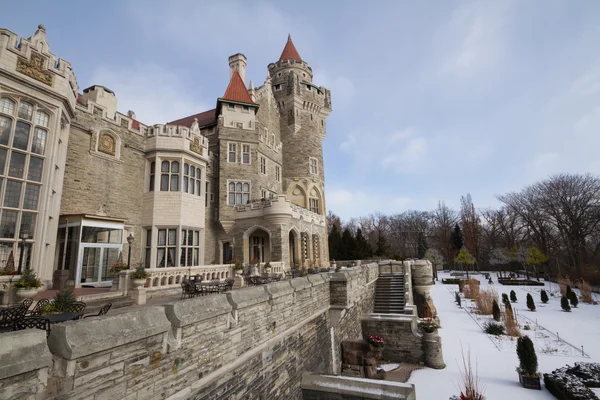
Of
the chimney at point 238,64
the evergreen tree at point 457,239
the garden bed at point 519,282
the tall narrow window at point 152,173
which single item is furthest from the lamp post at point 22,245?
the evergreen tree at point 457,239

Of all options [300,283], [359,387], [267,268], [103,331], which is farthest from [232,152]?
[103,331]

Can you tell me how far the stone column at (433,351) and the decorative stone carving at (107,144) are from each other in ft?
56.8

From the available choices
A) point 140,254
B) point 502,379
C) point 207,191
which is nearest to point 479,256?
point 502,379

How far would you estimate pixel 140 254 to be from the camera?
49.9ft

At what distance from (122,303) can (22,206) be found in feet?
16.1

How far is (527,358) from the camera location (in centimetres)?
1119

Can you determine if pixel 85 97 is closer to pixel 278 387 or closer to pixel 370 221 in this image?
pixel 278 387

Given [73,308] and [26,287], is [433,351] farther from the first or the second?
[26,287]

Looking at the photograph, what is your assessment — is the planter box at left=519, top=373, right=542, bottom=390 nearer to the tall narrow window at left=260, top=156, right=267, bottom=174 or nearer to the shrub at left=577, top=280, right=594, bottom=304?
the tall narrow window at left=260, top=156, right=267, bottom=174

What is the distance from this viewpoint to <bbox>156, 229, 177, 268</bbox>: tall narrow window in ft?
50.2

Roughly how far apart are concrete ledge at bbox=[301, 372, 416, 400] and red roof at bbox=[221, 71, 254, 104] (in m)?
18.7

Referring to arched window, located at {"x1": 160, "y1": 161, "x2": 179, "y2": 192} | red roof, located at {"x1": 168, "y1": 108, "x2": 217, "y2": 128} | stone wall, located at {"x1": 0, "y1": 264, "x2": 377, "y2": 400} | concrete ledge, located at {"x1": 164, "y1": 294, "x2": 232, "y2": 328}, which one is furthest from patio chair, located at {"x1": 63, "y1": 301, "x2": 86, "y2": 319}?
red roof, located at {"x1": 168, "y1": 108, "x2": 217, "y2": 128}

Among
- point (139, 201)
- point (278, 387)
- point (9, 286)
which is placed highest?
point (139, 201)

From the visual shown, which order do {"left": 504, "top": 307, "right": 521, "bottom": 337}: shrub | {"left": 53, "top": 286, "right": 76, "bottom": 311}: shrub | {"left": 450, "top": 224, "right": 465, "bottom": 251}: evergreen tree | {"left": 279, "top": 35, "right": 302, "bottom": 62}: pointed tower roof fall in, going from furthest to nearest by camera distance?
{"left": 450, "top": 224, "right": 465, "bottom": 251}: evergreen tree
{"left": 279, "top": 35, "right": 302, "bottom": 62}: pointed tower roof
{"left": 504, "top": 307, "right": 521, "bottom": 337}: shrub
{"left": 53, "top": 286, "right": 76, "bottom": 311}: shrub
